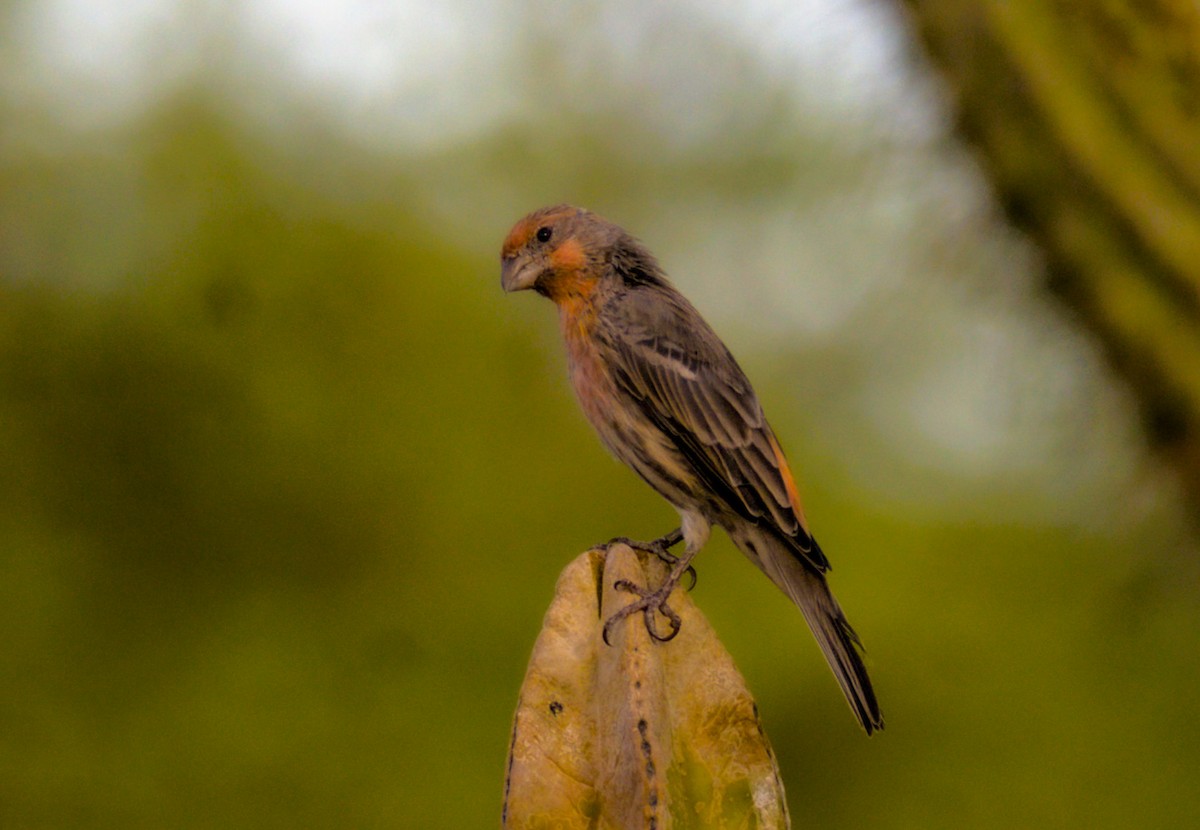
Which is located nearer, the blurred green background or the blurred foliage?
the blurred foliage

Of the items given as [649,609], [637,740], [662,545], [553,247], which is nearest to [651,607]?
[649,609]

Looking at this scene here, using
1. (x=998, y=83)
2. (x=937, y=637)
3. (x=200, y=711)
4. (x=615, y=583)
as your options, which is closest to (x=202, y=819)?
(x=200, y=711)

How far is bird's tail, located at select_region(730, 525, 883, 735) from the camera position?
97.4 inches

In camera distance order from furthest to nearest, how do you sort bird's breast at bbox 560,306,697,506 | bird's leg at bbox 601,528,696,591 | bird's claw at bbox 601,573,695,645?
bird's breast at bbox 560,306,697,506
bird's leg at bbox 601,528,696,591
bird's claw at bbox 601,573,695,645

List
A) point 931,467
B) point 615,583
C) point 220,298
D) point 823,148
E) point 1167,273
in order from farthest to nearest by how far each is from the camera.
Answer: point 220,298 < point 931,467 < point 615,583 < point 823,148 < point 1167,273

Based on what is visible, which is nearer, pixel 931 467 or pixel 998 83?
pixel 998 83

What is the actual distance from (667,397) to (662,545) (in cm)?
44

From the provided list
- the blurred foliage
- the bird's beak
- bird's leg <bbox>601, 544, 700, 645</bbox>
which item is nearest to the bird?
the bird's beak

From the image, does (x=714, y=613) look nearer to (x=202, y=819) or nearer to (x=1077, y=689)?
(x=1077, y=689)

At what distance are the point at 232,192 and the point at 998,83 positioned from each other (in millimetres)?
2772

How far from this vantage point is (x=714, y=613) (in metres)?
3.36

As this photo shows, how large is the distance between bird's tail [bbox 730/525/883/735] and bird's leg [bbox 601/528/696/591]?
19 centimetres

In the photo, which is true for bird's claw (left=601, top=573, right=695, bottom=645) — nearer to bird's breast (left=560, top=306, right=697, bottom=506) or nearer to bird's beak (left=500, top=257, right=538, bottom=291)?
bird's breast (left=560, top=306, right=697, bottom=506)

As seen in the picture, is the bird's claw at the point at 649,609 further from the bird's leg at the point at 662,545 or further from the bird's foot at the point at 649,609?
the bird's leg at the point at 662,545
